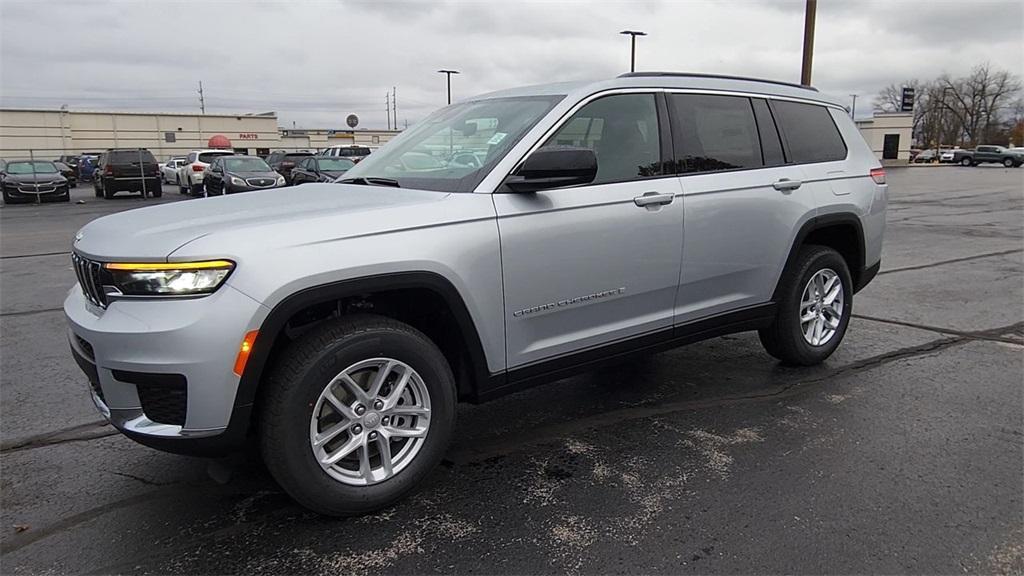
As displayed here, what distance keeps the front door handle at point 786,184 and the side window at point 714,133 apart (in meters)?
0.17

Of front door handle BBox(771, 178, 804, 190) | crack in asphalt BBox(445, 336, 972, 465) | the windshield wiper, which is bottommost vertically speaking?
crack in asphalt BBox(445, 336, 972, 465)

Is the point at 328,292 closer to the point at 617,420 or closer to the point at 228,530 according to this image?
the point at 228,530

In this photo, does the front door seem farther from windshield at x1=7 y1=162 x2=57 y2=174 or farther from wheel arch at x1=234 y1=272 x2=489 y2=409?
windshield at x1=7 y1=162 x2=57 y2=174

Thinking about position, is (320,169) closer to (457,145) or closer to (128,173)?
(128,173)

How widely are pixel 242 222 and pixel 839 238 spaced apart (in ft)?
13.8

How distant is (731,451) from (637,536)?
3.38 ft

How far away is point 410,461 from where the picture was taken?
10.2ft

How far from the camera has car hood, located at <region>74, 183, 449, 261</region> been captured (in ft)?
8.87

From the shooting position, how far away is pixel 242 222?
288cm

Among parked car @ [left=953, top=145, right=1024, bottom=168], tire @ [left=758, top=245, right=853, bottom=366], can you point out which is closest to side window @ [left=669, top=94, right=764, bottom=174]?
tire @ [left=758, top=245, right=853, bottom=366]

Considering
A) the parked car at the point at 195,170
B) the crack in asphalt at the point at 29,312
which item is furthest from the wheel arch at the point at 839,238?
the parked car at the point at 195,170

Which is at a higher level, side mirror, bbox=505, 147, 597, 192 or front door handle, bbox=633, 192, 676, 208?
side mirror, bbox=505, 147, 597, 192

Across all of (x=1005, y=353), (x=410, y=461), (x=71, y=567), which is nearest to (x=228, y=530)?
(x=71, y=567)

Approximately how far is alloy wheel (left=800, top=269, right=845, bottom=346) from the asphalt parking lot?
0.82ft
